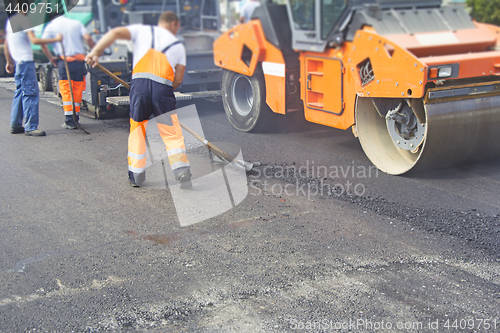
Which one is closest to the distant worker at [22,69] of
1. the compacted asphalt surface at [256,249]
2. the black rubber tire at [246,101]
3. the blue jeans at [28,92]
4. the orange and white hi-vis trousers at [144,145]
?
the blue jeans at [28,92]

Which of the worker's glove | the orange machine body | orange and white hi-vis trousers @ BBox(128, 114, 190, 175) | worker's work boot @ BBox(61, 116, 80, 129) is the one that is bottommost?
worker's work boot @ BBox(61, 116, 80, 129)

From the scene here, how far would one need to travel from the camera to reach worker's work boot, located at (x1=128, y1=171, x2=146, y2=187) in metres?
4.75

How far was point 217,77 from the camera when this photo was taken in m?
8.95

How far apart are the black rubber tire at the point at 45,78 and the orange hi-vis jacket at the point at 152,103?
252 inches

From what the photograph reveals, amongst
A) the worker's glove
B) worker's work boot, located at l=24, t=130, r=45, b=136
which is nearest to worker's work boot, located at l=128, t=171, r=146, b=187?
the worker's glove

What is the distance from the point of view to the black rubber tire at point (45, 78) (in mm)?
10194

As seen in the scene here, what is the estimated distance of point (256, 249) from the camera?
345 cm

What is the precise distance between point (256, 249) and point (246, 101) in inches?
170

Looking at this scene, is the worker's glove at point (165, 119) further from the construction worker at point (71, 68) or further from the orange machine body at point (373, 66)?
the construction worker at point (71, 68)

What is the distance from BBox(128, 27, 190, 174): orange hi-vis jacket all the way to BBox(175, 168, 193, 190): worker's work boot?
6 cm

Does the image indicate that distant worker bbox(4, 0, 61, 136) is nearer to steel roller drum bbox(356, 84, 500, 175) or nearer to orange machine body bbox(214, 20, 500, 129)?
orange machine body bbox(214, 20, 500, 129)

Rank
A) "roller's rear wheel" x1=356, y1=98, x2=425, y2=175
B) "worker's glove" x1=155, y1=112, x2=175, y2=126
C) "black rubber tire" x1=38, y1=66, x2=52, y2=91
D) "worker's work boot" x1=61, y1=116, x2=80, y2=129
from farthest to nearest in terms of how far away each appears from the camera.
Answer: "black rubber tire" x1=38, y1=66, x2=52, y2=91 < "worker's work boot" x1=61, y1=116, x2=80, y2=129 < "roller's rear wheel" x1=356, y1=98, x2=425, y2=175 < "worker's glove" x1=155, y1=112, x2=175, y2=126

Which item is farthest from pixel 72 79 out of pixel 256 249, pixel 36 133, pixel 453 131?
pixel 453 131

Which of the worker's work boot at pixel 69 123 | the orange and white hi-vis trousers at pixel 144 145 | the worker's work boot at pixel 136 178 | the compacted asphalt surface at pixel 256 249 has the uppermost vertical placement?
the orange and white hi-vis trousers at pixel 144 145
